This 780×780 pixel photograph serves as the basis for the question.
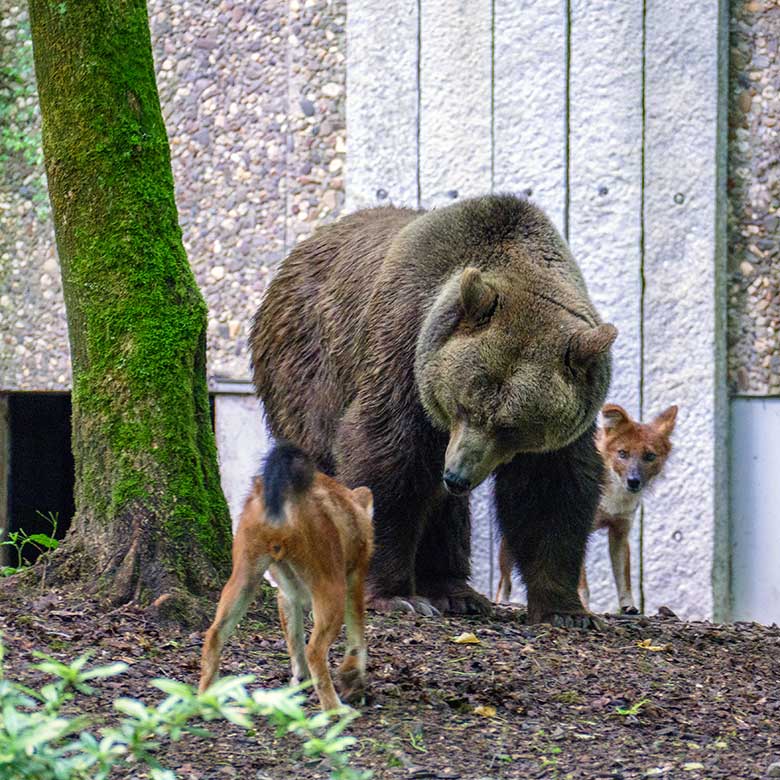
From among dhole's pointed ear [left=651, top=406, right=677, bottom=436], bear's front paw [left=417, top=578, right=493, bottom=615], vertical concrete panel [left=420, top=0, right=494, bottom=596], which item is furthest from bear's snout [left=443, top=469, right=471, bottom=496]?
vertical concrete panel [left=420, top=0, right=494, bottom=596]

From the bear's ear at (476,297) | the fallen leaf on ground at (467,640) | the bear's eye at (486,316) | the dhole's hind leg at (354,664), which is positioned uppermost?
the bear's ear at (476,297)

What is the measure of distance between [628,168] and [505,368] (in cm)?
254

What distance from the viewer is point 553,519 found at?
5734mm

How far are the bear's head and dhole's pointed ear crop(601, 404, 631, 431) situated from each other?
1.69 meters

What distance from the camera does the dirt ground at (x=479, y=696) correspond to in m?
3.37

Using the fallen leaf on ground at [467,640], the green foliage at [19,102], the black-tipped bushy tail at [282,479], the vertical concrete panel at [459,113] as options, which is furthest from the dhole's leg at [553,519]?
the green foliage at [19,102]

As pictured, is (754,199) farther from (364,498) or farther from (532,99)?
(364,498)

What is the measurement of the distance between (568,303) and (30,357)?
4.76m

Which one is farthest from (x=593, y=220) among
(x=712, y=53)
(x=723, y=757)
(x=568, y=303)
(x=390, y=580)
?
(x=723, y=757)

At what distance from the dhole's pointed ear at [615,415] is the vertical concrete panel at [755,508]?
590 millimetres

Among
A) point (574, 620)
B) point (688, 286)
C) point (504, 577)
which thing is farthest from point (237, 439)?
point (574, 620)

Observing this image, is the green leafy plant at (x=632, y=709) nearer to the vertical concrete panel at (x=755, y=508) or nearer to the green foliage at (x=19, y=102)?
the vertical concrete panel at (x=755, y=508)

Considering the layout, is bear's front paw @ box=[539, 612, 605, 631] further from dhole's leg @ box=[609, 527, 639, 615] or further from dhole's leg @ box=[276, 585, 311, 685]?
dhole's leg @ box=[276, 585, 311, 685]

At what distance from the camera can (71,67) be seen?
4688 mm
